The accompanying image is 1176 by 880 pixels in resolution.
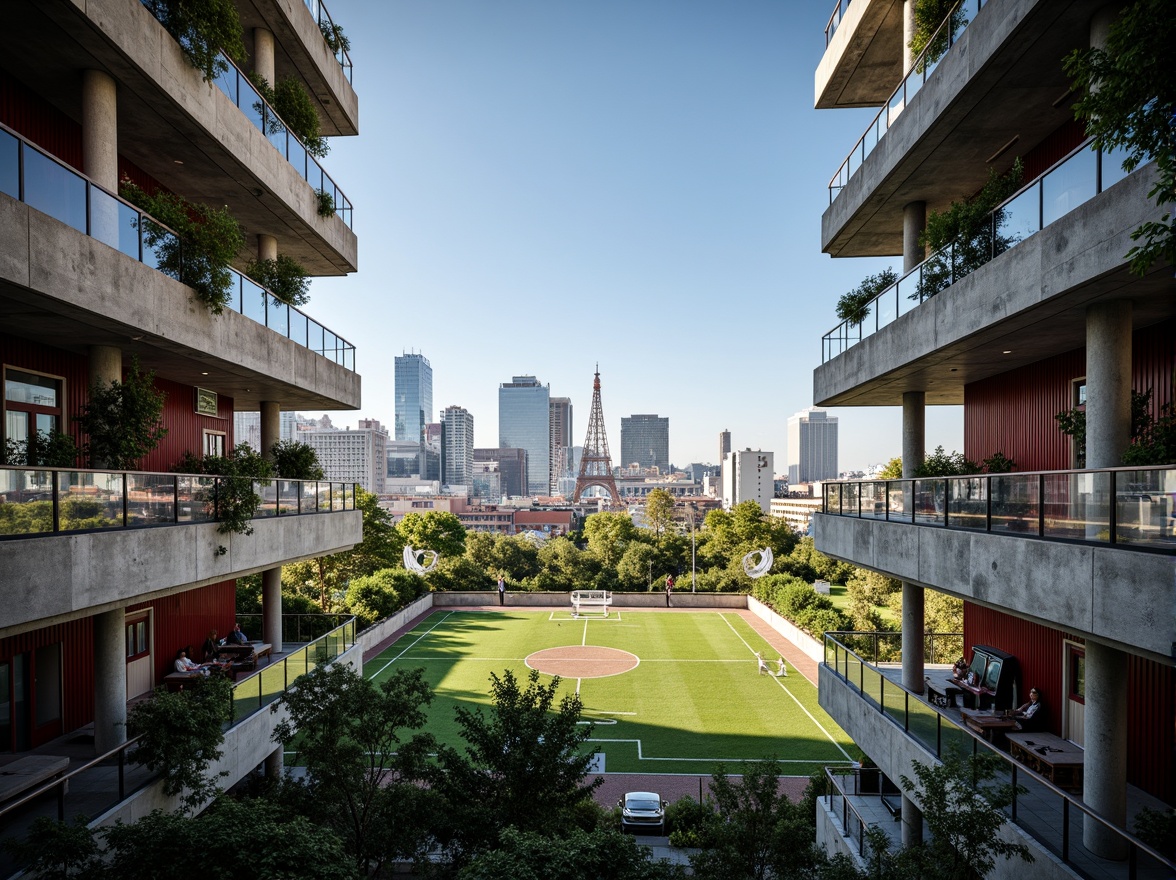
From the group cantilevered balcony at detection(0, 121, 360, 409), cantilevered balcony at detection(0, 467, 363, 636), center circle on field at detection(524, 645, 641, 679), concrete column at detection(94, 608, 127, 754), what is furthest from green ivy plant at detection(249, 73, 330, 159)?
center circle on field at detection(524, 645, 641, 679)

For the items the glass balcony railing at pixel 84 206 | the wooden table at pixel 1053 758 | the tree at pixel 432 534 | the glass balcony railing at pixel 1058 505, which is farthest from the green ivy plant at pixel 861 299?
the tree at pixel 432 534

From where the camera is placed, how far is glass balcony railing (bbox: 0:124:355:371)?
9.08 metres

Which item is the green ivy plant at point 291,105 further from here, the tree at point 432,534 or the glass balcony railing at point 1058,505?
the tree at point 432,534

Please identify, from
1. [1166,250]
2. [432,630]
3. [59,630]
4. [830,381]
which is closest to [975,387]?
[830,381]

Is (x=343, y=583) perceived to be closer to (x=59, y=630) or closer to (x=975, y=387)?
(x=59, y=630)

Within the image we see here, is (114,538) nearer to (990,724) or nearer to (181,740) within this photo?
(181,740)

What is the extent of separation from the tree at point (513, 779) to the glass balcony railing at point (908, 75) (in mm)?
14101

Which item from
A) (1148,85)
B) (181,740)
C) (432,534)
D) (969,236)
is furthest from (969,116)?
(432,534)

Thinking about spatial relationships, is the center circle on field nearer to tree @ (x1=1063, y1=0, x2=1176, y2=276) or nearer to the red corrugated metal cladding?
the red corrugated metal cladding

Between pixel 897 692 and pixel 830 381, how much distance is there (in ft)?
29.0

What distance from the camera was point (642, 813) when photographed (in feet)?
56.5

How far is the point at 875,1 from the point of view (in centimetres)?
1677

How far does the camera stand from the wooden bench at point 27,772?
9695mm

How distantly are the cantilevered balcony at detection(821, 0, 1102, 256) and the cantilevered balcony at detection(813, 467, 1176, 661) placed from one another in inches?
258
